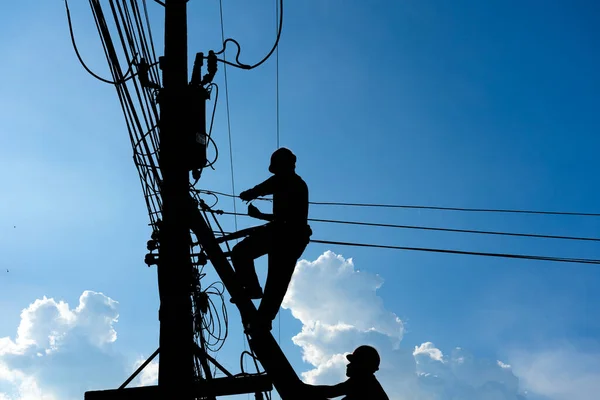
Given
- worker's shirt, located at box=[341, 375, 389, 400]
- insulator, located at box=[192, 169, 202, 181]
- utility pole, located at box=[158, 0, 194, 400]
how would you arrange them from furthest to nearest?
1. insulator, located at box=[192, 169, 202, 181]
2. utility pole, located at box=[158, 0, 194, 400]
3. worker's shirt, located at box=[341, 375, 389, 400]

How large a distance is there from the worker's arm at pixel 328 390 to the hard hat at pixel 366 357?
20cm

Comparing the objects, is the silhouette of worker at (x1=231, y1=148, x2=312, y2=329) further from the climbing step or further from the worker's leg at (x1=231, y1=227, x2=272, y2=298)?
the climbing step

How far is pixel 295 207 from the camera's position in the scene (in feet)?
18.3

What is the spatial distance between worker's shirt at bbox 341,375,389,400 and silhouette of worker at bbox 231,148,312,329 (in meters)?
0.90

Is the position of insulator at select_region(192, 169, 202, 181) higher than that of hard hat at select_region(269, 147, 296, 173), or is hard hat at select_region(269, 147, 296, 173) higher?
insulator at select_region(192, 169, 202, 181)

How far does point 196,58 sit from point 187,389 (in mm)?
3552

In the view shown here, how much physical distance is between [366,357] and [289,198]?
5.36 ft

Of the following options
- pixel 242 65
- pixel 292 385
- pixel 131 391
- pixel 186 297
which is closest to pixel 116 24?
pixel 242 65

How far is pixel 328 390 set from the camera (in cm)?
471

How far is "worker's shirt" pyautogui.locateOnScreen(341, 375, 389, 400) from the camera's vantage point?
4582 millimetres

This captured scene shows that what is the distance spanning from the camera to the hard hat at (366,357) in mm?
4664

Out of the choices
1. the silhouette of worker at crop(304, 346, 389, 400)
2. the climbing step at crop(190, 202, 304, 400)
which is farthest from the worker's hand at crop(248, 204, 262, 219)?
the silhouette of worker at crop(304, 346, 389, 400)

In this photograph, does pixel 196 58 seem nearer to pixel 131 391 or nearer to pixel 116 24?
pixel 116 24

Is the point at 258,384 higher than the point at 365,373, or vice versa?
the point at 258,384
